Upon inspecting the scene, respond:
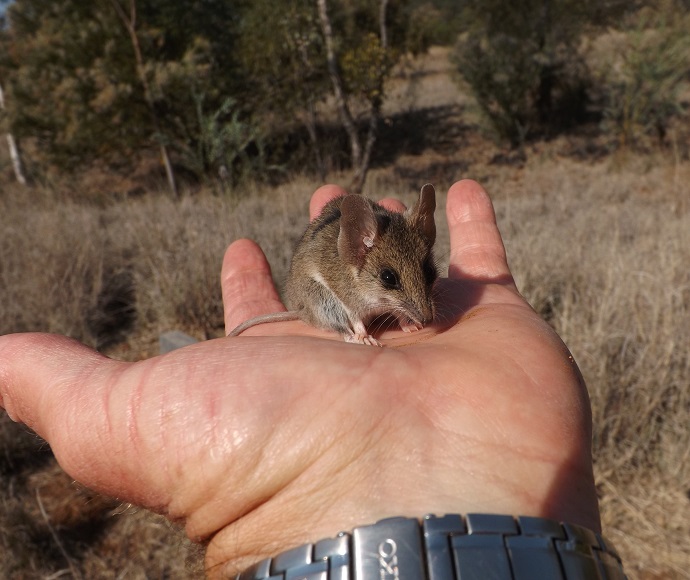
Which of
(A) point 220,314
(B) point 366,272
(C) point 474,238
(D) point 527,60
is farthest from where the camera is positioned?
(D) point 527,60

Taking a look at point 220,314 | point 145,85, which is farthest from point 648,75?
point 220,314

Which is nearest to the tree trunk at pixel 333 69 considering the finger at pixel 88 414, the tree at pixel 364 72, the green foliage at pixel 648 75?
the tree at pixel 364 72

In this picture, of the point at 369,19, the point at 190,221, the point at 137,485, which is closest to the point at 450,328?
the point at 137,485

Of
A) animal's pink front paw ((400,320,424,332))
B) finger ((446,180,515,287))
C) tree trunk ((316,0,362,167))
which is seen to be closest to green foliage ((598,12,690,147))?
tree trunk ((316,0,362,167))

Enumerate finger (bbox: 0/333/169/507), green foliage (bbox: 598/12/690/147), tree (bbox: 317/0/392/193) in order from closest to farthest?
finger (bbox: 0/333/169/507), tree (bbox: 317/0/392/193), green foliage (bbox: 598/12/690/147)

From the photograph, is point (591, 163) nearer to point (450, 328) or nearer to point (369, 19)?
point (369, 19)

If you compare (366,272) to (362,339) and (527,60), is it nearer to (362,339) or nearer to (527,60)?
(362,339)

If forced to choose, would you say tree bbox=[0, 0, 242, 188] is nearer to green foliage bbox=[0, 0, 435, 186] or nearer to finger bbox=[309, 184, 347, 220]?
green foliage bbox=[0, 0, 435, 186]
